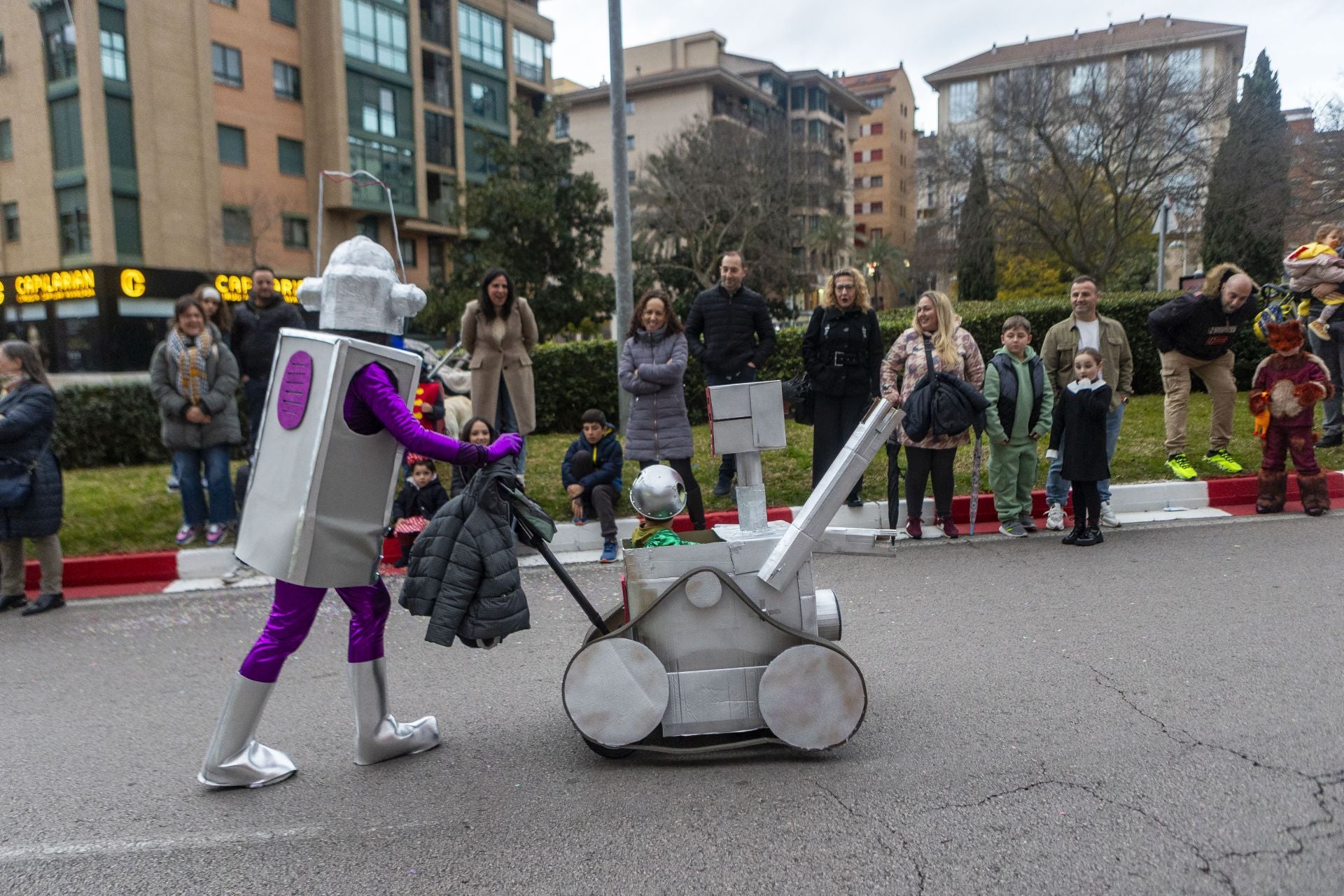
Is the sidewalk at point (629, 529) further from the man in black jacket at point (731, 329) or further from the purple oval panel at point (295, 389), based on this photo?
the purple oval panel at point (295, 389)

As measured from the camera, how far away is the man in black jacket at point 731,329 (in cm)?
793

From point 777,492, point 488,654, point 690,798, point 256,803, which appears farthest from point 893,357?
point 256,803

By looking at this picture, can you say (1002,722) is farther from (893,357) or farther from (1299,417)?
(1299,417)

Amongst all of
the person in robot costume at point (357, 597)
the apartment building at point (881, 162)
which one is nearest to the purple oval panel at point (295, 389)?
the person in robot costume at point (357, 597)

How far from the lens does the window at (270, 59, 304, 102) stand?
37188mm

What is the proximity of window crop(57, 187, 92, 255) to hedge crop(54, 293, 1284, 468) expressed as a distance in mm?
26593

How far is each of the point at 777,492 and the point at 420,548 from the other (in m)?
5.50

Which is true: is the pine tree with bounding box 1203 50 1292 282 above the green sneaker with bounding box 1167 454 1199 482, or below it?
above

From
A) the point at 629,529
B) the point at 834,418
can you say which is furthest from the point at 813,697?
the point at 834,418

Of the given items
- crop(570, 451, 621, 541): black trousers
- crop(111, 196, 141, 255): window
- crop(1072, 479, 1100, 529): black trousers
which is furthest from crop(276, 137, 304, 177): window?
crop(1072, 479, 1100, 529): black trousers

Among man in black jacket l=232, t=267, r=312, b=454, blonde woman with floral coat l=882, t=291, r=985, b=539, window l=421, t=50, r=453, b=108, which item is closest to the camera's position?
blonde woman with floral coat l=882, t=291, r=985, b=539

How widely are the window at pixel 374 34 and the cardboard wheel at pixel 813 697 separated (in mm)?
41283

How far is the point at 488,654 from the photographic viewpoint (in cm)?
503

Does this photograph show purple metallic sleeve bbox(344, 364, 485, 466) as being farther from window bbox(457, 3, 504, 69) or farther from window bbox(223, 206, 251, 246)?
window bbox(457, 3, 504, 69)
